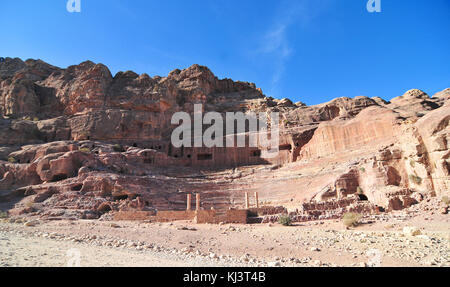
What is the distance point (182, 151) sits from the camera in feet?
140

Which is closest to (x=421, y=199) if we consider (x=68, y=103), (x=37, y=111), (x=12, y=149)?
(x=12, y=149)

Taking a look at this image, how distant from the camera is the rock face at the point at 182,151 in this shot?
69.4 ft

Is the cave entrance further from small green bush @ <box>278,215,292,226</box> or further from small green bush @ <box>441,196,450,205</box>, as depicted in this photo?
small green bush @ <box>441,196,450,205</box>

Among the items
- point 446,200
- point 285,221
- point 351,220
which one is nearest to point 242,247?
point 285,221

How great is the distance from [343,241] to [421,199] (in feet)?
33.6

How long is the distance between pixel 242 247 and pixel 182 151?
31.6 meters

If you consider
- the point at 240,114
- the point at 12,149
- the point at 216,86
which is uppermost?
the point at 216,86

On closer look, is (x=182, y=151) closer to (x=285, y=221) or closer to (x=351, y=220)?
(x=285, y=221)

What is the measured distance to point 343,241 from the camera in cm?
1220

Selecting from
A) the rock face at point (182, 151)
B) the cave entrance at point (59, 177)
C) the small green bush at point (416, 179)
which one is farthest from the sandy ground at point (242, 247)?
the cave entrance at point (59, 177)

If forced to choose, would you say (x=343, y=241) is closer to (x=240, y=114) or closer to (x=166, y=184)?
(x=166, y=184)

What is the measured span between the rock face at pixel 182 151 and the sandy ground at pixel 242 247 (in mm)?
5995
